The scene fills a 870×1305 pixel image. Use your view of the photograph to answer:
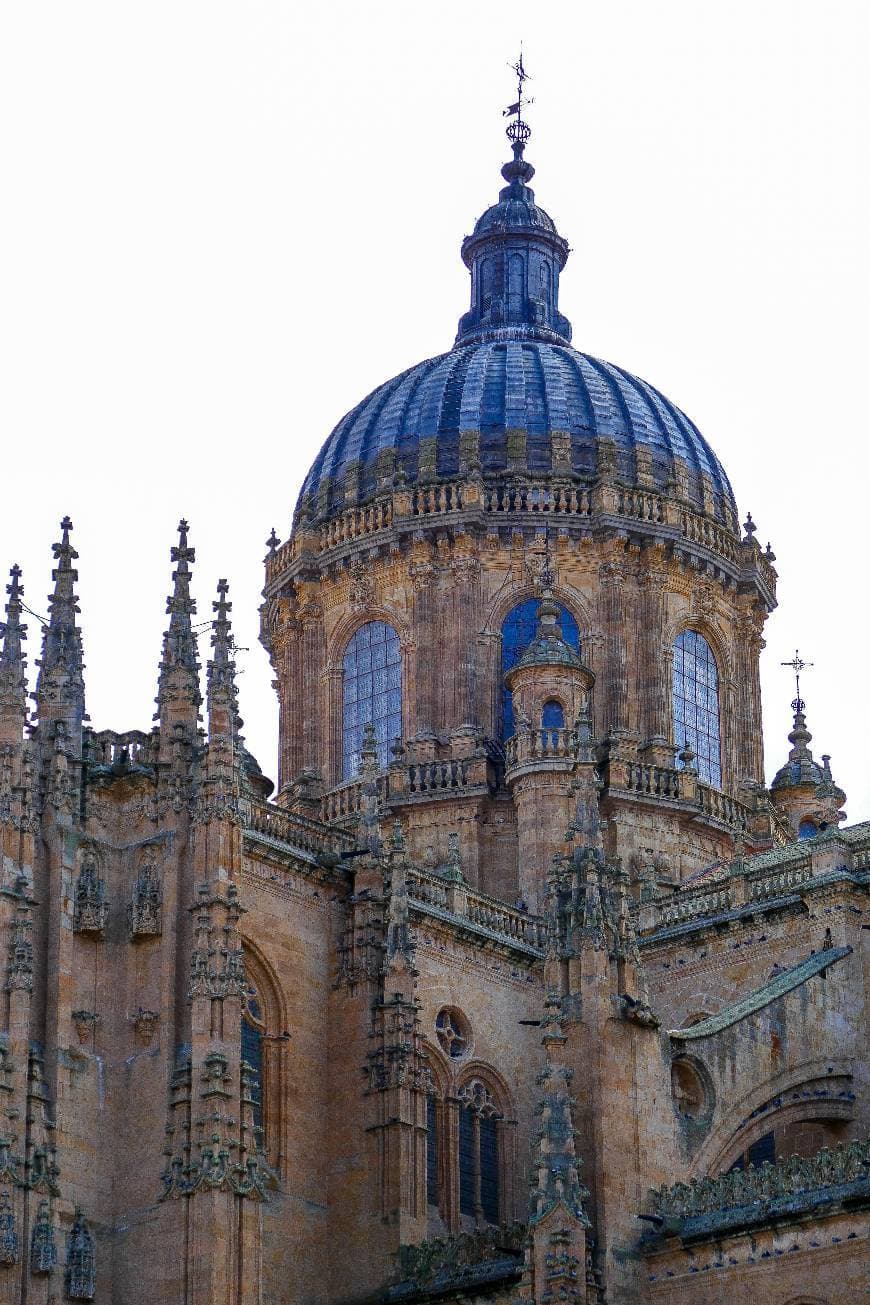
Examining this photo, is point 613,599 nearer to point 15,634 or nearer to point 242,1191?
point 15,634

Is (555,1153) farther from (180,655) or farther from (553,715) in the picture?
(553,715)

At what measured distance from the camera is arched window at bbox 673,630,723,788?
225ft

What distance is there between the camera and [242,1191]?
143ft

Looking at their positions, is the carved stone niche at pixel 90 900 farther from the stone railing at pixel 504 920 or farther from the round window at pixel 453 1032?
the stone railing at pixel 504 920

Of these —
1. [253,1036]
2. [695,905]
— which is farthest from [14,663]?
[695,905]

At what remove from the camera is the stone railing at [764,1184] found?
1690 inches

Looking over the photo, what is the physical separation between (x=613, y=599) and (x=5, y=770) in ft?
83.6

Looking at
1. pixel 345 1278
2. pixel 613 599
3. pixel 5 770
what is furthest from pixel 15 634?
pixel 613 599

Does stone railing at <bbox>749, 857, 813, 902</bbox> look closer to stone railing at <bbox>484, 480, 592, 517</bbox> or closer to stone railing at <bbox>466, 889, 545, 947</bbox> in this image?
stone railing at <bbox>466, 889, 545, 947</bbox>

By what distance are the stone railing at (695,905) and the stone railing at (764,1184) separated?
43.2ft

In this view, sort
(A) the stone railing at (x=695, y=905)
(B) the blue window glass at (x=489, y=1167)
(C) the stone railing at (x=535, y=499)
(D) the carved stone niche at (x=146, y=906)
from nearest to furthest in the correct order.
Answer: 1. (D) the carved stone niche at (x=146, y=906)
2. (B) the blue window glass at (x=489, y=1167)
3. (A) the stone railing at (x=695, y=905)
4. (C) the stone railing at (x=535, y=499)

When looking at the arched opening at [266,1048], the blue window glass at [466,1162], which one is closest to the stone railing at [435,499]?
the blue window glass at [466,1162]

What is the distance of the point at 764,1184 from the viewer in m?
43.8

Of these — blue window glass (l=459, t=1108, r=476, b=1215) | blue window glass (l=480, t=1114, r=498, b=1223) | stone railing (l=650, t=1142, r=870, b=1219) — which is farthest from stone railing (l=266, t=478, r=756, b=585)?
stone railing (l=650, t=1142, r=870, b=1219)
